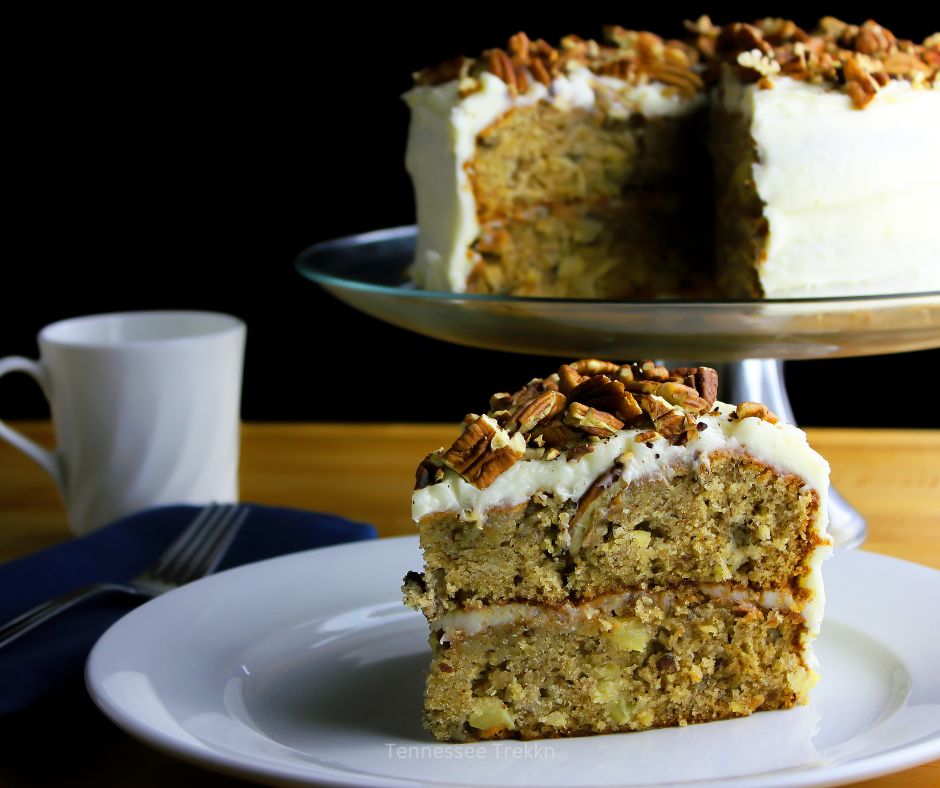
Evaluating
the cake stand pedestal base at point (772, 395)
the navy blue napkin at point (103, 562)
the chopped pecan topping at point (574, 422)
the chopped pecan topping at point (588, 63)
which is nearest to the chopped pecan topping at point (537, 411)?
the chopped pecan topping at point (574, 422)

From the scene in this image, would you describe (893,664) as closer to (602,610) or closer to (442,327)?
(602,610)

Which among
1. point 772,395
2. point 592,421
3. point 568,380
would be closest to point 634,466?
point 592,421

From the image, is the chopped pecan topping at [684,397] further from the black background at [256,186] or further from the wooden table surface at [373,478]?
the black background at [256,186]

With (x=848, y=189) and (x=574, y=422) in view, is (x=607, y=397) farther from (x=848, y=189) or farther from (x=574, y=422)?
(x=848, y=189)

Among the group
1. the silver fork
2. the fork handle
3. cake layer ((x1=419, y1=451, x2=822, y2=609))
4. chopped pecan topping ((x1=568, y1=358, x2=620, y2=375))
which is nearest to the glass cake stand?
chopped pecan topping ((x1=568, y1=358, x2=620, y2=375))

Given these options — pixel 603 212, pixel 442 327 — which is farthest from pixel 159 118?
pixel 442 327

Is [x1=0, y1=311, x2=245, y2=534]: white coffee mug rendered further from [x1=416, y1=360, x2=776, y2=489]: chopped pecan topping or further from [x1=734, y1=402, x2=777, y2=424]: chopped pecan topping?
[x1=734, y1=402, x2=777, y2=424]: chopped pecan topping
